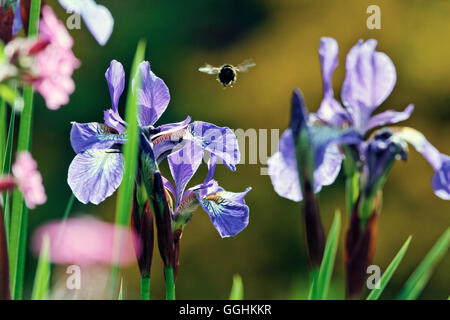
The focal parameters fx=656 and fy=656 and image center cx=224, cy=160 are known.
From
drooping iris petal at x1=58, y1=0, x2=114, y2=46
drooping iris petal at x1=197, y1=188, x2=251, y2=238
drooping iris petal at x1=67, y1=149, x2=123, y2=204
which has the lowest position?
drooping iris petal at x1=197, y1=188, x2=251, y2=238

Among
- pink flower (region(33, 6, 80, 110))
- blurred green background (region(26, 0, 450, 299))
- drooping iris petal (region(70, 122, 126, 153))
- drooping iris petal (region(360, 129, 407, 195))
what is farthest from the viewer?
blurred green background (region(26, 0, 450, 299))

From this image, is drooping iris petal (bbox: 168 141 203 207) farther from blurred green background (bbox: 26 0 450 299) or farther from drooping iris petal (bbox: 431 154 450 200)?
blurred green background (bbox: 26 0 450 299)

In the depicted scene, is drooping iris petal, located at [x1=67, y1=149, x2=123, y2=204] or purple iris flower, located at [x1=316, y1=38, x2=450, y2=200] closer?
purple iris flower, located at [x1=316, y1=38, x2=450, y2=200]

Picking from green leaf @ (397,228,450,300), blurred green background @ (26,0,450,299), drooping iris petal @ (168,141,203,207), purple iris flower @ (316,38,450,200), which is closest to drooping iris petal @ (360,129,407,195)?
purple iris flower @ (316,38,450,200)

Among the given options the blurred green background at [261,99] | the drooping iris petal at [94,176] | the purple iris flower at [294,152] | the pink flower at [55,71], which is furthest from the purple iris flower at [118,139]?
the blurred green background at [261,99]

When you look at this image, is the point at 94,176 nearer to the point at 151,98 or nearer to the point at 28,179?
the point at 151,98
